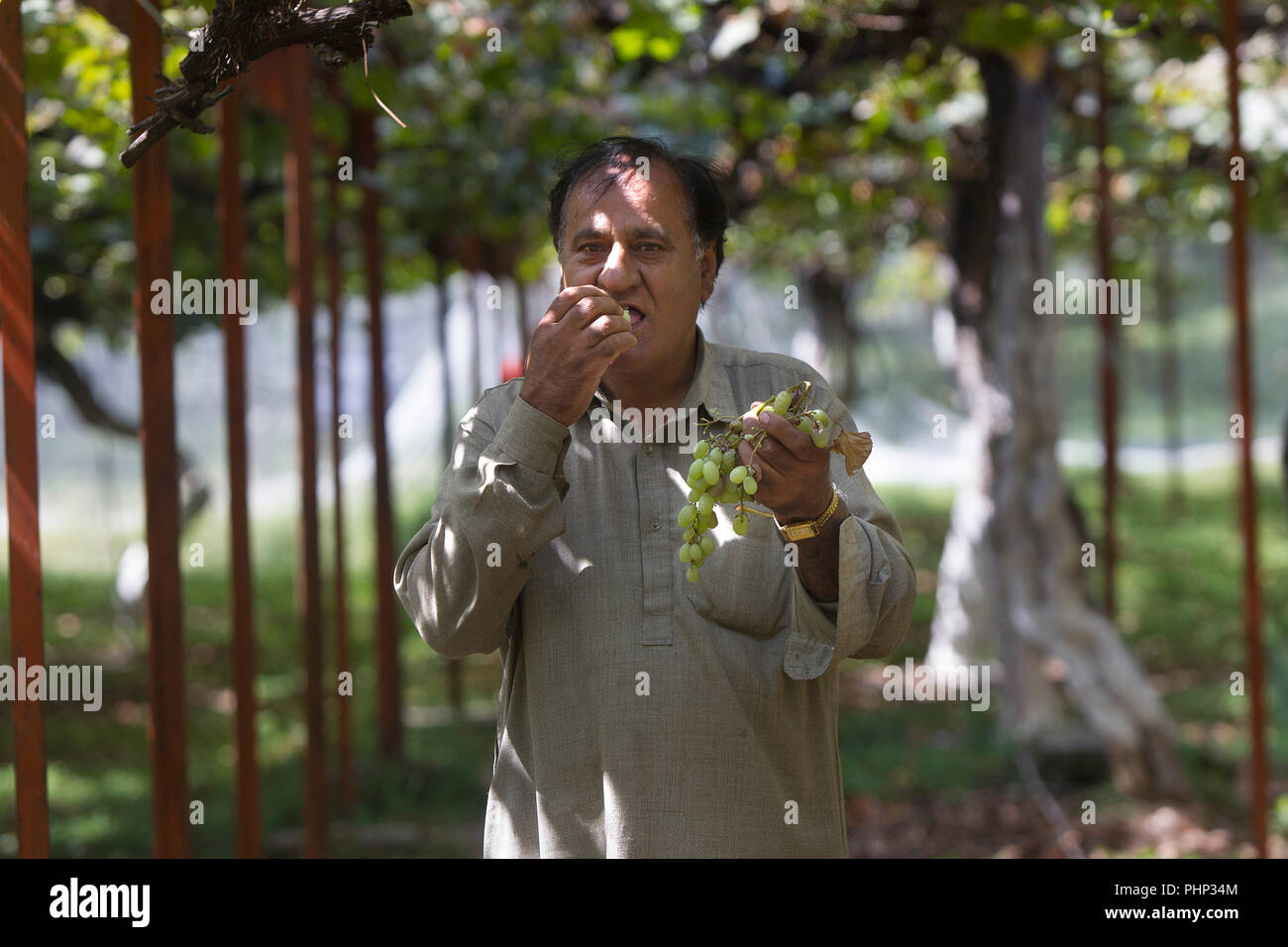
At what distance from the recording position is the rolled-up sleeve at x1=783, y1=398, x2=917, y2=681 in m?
1.71

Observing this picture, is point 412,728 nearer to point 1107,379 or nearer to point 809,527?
point 1107,379

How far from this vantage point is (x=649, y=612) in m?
1.84

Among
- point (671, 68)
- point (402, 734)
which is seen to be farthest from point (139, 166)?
point (402, 734)

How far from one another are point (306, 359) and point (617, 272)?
2478 millimetres

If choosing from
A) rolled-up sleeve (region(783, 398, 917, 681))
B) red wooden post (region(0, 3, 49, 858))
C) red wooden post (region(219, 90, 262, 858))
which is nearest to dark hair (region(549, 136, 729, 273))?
rolled-up sleeve (region(783, 398, 917, 681))

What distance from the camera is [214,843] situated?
17.6 feet

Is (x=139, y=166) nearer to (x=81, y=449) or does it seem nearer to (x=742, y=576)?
(x=742, y=576)

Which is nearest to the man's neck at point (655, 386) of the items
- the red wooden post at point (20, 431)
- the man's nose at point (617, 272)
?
the man's nose at point (617, 272)

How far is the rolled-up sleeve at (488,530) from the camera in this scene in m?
1.67

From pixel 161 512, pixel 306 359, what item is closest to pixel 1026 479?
pixel 306 359

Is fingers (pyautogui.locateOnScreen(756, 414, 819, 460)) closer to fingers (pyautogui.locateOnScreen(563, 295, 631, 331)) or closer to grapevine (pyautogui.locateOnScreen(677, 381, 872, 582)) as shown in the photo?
grapevine (pyautogui.locateOnScreen(677, 381, 872, 582))

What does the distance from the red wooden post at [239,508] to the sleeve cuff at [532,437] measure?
1.79 meters

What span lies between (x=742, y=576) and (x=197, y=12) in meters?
2.43

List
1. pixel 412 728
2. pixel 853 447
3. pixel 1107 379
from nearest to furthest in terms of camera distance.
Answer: pixel 853 447 → pixel 1107 379 → pixel 412 728
